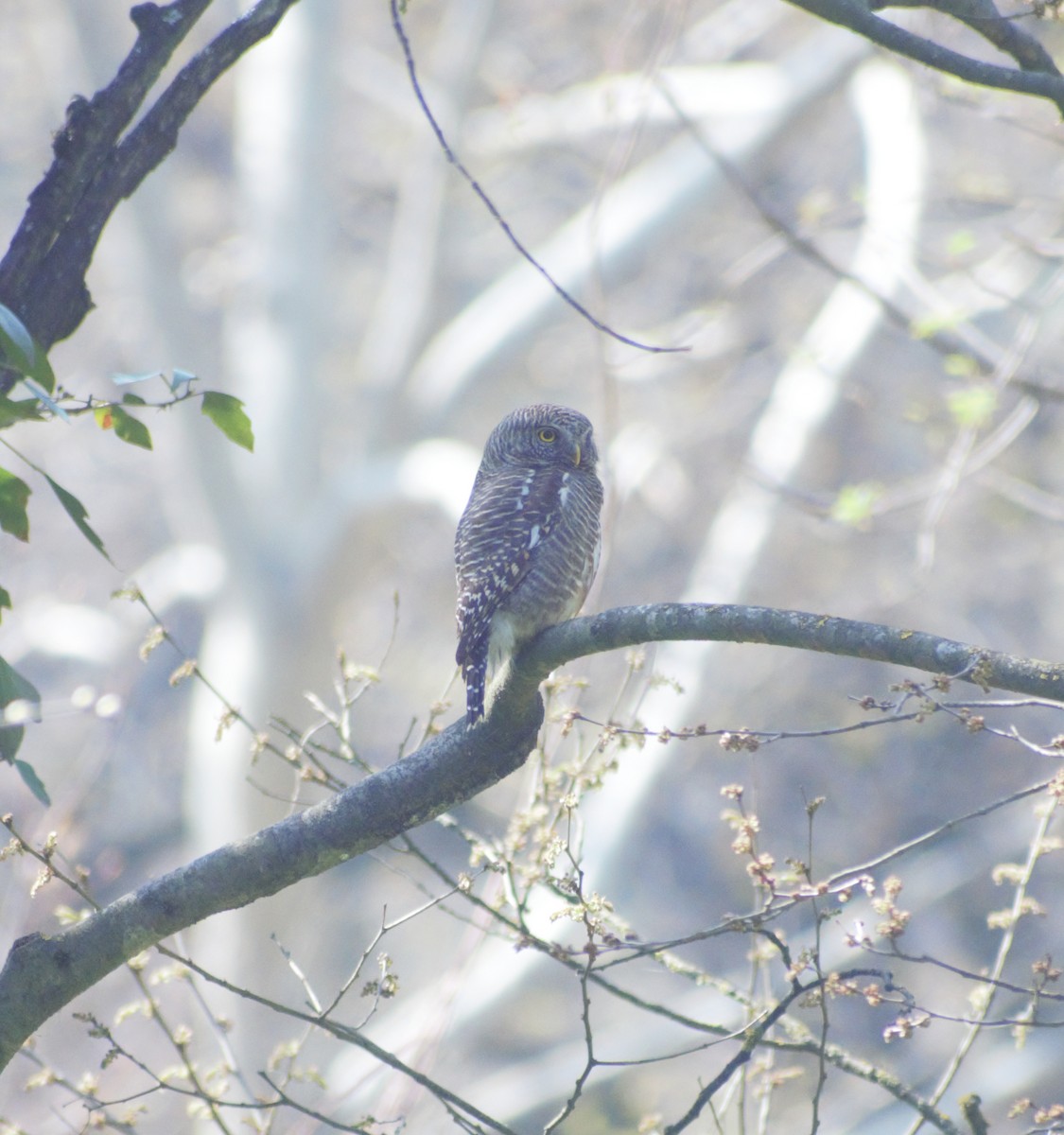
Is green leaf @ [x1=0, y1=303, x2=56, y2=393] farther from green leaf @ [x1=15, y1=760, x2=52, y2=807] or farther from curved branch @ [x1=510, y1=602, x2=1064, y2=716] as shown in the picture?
curved branch @ [x1=510, y1=602, x2=1064, y2=716]

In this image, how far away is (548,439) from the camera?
3922 millimetres

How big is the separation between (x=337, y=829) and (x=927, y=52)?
1719 millimetres

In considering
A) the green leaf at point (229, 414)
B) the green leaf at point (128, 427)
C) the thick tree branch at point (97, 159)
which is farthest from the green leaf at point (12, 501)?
the thick tree branch at point (97, 159)

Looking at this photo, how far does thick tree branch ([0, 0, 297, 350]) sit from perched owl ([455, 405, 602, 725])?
1.15 m

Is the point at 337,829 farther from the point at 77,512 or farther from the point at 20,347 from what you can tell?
the point at 20,347

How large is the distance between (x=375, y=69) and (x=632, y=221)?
128 inches

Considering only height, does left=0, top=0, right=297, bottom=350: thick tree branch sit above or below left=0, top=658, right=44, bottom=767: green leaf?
above

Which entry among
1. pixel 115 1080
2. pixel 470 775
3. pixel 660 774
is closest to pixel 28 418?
pixel 470 775

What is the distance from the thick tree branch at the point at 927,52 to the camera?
2.29 meters

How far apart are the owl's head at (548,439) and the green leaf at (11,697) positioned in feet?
6.39

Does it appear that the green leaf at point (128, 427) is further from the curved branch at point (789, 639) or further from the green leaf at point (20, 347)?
the curved branch at point (789, 639)

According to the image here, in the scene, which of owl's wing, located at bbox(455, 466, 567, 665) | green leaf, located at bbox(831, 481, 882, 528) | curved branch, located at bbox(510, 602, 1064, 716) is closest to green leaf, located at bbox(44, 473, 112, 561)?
curved branch, located at bbox(510, 602, 1064, 716)

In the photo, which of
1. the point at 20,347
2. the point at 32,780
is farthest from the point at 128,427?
the point at 32,780

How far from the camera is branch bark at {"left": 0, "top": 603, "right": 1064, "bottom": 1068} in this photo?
213 centimetres
